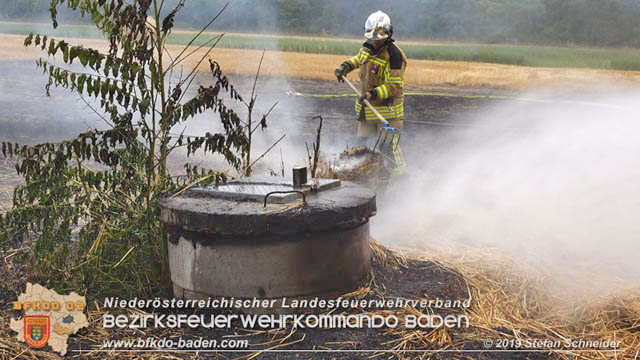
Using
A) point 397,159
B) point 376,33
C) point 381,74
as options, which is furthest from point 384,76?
point 397,159

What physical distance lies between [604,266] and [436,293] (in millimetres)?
1866

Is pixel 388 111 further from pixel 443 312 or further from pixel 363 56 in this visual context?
pixel 443 312

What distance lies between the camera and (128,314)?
424 centimetres

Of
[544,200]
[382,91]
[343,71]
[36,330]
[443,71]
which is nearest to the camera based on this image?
[36,330]

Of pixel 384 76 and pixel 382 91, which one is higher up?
pixel 384 76

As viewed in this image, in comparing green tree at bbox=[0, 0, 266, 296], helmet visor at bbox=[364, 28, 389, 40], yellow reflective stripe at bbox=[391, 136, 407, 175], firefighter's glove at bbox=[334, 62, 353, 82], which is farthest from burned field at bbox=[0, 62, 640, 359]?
helmet visor at bbox=[364, 28, 389, 40]

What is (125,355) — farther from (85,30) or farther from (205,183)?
(85,30)

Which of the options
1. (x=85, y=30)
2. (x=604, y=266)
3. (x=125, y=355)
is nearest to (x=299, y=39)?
(x=85, y=30)

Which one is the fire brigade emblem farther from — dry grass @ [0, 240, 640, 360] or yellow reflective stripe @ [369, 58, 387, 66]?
yellow reflective stripe @ [369, 58, 387, 66]

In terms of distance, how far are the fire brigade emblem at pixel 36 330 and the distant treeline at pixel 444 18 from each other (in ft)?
41.2

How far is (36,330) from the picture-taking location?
13.1 ft

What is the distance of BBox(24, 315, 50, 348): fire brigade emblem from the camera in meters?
3.92

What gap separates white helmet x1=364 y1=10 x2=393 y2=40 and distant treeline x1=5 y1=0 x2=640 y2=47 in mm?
8303

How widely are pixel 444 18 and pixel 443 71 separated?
2.46 metres
